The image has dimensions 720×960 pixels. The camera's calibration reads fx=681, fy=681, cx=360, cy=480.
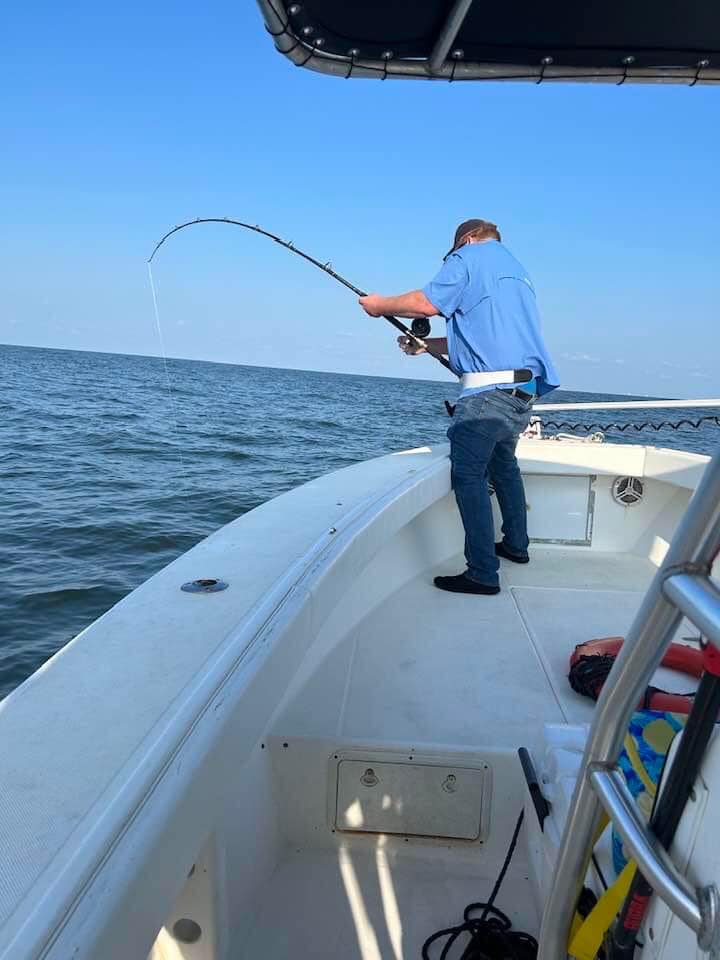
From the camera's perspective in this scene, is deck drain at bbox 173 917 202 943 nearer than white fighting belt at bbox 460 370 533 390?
Yes

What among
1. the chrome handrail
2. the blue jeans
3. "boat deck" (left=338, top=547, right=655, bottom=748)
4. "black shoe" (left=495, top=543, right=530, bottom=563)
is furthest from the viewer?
"black shoe" (left=495, top=543, right=530, bottom=563)

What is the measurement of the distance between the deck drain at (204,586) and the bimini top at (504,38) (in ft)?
3.17

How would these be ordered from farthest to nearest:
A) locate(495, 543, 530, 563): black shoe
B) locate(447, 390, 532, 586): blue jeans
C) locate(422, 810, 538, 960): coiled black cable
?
1. locate(495, 543, 530, 563): black shoe
2. locate(447, 390, 532, 586): blue jeans
3. locate(422, 810, 538, 960): coiled black cable

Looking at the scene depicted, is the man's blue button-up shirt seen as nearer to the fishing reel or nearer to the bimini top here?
the fishing reel

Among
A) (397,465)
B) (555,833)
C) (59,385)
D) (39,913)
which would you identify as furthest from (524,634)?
(59,385)

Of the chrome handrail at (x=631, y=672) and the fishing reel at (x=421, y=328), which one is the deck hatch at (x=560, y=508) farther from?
the chrome handrail at (x=631, y=672)

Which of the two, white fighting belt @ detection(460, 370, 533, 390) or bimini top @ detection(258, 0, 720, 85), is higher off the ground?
bimini top @ detection(258, 0, 720, 85)

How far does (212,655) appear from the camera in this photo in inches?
38.0

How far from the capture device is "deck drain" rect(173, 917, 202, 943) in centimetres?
106

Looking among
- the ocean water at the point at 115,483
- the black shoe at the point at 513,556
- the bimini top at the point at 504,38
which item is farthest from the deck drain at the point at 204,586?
the ocean water at the point at 115,483

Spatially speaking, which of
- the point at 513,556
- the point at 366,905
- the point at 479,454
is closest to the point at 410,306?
the point at 479,454

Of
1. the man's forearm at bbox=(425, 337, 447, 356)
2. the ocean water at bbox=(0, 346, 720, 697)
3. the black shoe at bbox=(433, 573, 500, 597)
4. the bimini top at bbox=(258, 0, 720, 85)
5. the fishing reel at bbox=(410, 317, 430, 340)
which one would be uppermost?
the bimini top at bbox=(258, 0, 720, 85)

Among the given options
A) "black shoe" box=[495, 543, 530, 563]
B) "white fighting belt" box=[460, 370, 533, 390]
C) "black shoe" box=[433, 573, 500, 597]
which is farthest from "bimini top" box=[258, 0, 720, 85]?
"black shoe" box=[495, 543, 530, 563]

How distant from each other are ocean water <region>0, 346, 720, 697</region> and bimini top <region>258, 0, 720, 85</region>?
3136 millimetres
